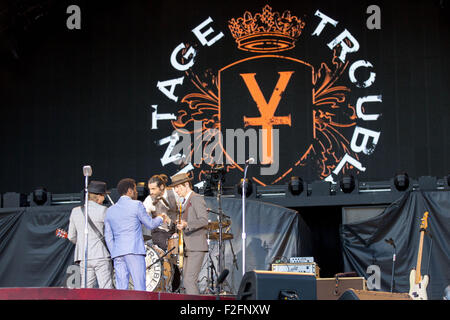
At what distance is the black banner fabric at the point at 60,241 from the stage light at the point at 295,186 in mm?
693

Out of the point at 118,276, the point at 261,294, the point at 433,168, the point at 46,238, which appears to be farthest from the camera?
the point at 433,168

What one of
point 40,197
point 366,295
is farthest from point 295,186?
point 366,295

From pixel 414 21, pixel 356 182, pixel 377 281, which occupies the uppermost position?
pixel 414 21

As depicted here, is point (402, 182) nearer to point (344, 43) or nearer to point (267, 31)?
point (344, 43)

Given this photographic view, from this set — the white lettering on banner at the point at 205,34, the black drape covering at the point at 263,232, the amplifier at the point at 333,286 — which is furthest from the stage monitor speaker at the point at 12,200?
the amplifier at the point at 333,286

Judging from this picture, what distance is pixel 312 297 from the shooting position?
4777mm

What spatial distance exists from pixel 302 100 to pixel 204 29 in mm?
2268

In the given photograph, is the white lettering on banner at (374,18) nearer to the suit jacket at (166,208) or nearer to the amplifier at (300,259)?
the amplifier at (300,259)

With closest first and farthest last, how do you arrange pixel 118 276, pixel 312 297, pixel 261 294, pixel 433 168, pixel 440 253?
pixel 261 294
pixel 312 297
pixel 118 276
pixel 440 253
pixel 433 168

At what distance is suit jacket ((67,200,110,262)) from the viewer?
22.7 feet

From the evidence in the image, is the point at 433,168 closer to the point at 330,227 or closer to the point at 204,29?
the point at 330,227

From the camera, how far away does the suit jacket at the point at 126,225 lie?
6.47 m

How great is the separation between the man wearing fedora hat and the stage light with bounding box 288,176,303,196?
4.88 metres

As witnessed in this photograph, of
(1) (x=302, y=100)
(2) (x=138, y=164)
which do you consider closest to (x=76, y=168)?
(2) (x=138, y=164)
